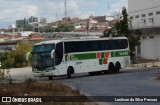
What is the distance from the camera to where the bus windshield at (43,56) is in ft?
115

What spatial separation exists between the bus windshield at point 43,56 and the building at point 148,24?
111ft

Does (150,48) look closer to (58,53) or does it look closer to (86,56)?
(86,56)

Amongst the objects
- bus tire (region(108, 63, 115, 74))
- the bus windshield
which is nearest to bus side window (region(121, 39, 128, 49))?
bus tire (region(108, 63, 115, 74))

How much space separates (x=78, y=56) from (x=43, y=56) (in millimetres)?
3063

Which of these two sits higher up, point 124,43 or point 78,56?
point 124,43

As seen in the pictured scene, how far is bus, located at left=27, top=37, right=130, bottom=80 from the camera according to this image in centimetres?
3509

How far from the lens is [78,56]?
36.7m

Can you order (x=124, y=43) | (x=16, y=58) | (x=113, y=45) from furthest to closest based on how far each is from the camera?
(x=16, y=58)
(x=124, y=43)
(x=113, y=45)

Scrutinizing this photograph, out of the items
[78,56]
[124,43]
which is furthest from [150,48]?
[78,56]

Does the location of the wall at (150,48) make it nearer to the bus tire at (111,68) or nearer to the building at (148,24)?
the building at (148,24)

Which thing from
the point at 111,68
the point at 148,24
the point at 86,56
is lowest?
the point at 111,68

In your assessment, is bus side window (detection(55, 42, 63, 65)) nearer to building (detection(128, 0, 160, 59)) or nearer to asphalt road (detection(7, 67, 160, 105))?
asphalt road (detection(7, 67, 160, 105))

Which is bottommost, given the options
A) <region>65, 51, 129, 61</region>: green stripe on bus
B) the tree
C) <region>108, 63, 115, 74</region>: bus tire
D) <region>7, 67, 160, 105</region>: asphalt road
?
<region>108, 63, 115, 74</region>: bus tire

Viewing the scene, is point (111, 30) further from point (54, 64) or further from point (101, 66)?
point (54, 64)
